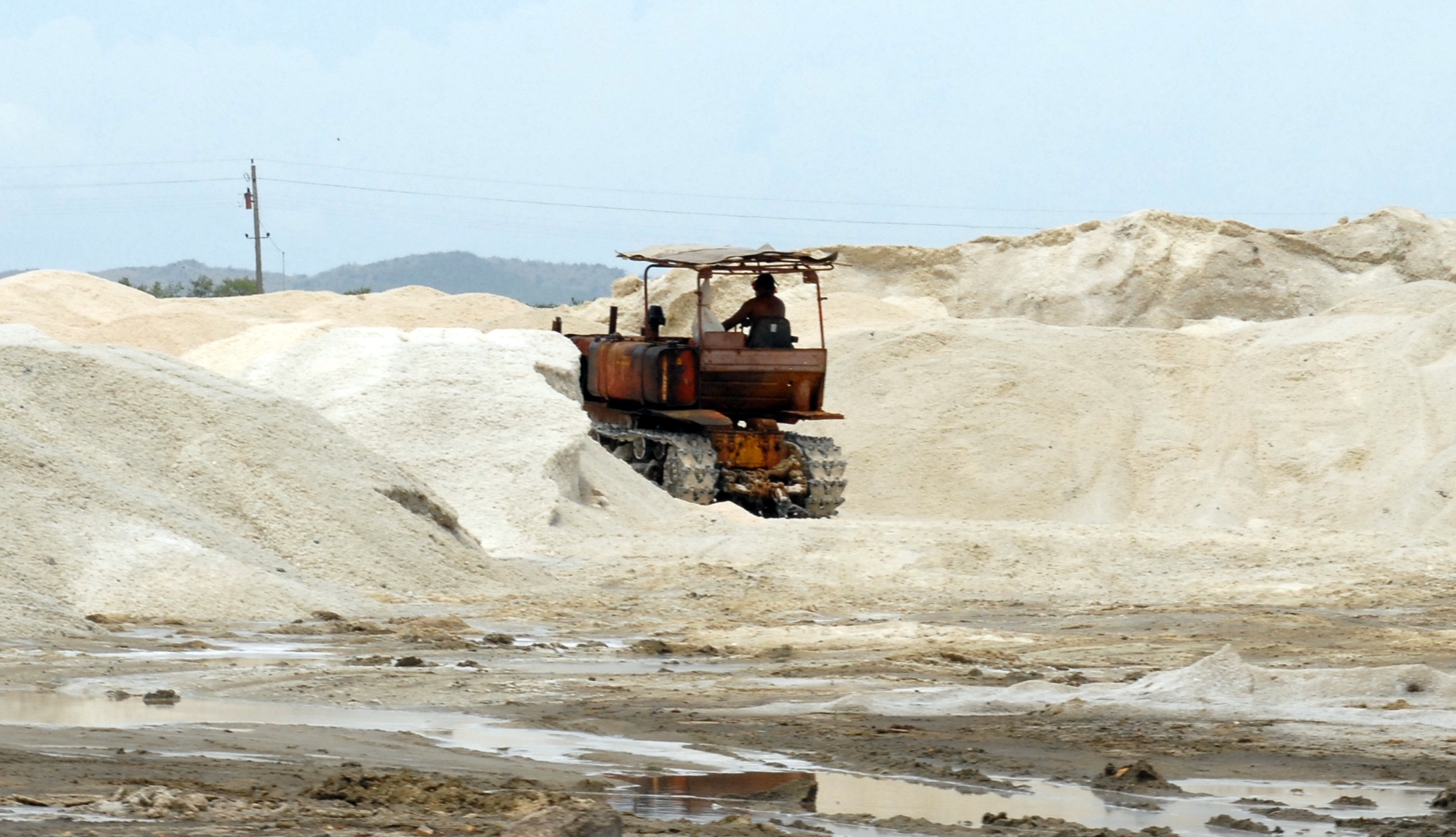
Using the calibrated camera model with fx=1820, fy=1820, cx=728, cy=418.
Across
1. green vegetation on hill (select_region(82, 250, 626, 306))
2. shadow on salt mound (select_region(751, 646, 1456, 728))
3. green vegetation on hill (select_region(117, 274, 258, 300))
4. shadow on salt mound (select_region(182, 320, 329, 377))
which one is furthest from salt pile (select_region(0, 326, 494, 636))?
green vegetation on hill (select_region(82, 250, 626, 306))

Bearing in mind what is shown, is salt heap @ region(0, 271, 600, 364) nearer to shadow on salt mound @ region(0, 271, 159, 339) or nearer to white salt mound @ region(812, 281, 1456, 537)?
shadow on salt mound @ region(0, 271, 159, 339)

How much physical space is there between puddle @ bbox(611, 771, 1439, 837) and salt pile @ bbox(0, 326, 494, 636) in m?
4.67

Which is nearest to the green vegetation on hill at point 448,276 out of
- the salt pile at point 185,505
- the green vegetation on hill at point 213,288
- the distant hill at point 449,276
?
the distant hill at point 449,276

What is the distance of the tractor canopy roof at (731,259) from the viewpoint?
1775 centimetres

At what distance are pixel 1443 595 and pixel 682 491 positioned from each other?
7699 mm

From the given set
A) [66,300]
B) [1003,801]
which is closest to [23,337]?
[1003,801]

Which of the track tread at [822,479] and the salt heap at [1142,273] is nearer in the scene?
the track tread at [822,479]

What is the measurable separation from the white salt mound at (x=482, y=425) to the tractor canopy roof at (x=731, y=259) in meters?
1.54

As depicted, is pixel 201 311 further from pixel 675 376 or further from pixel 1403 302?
pixel 1403 302

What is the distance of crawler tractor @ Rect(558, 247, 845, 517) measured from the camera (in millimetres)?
18031

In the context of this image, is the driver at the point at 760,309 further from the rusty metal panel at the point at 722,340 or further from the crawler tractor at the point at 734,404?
the rusty metal panel at the point at 722,340

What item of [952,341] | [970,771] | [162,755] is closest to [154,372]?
[162,755]

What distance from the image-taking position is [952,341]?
82.9 ft

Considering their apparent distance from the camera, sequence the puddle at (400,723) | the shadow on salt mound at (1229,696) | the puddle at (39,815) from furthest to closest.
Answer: the shadow on salt mound at (1229,696), the puddle at (400,723), the puddle at (39,815)
